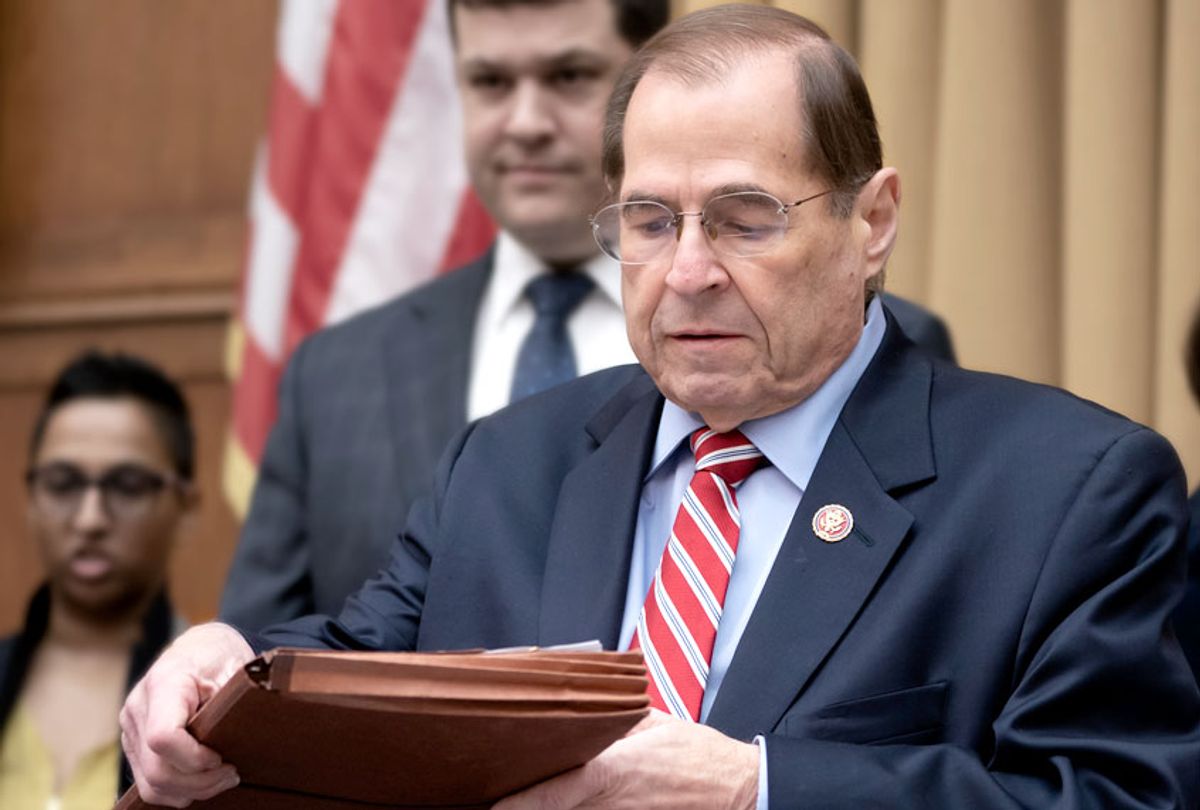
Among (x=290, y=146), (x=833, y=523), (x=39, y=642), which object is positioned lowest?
(x=39, y=642)

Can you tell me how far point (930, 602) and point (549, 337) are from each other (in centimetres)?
166

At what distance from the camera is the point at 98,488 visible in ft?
13.9

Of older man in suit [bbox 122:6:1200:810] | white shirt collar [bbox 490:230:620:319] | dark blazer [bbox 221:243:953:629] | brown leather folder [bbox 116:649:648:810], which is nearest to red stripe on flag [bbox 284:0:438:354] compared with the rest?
dark blazer [bbox 221:243:953:629]

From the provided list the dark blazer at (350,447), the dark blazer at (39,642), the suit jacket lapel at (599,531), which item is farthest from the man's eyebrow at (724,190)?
the dark blazer at (39,642)

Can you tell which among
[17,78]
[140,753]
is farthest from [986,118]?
[17,78]

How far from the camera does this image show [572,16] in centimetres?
356

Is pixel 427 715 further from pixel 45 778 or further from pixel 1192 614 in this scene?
pixel 45 778

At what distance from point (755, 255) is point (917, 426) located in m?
0.24

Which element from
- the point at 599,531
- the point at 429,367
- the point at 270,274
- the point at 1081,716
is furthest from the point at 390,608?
the point at 270,274

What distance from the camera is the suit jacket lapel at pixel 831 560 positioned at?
1.96 m

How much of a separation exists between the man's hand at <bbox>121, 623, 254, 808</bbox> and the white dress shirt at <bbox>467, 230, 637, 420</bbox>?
1566mm

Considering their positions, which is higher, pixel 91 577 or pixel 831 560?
pixel 831 560

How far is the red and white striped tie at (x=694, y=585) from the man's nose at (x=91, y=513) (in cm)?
234

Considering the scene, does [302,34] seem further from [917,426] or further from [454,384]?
[917,426]
